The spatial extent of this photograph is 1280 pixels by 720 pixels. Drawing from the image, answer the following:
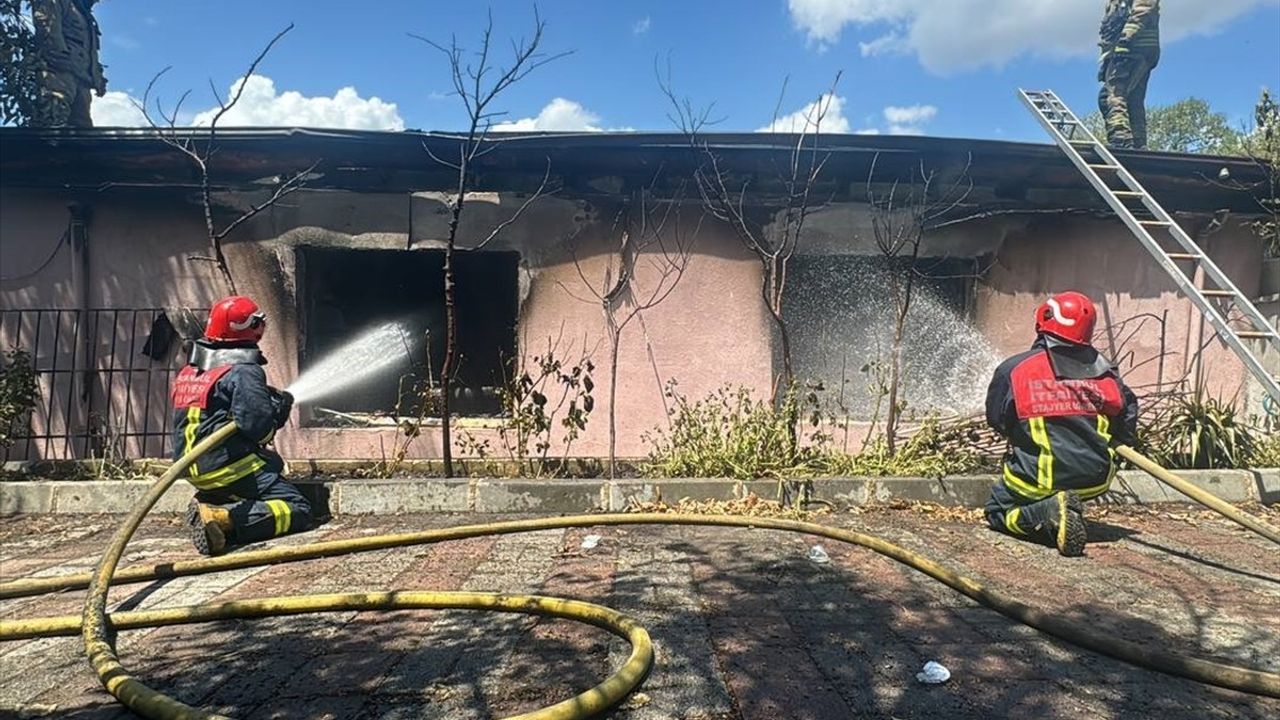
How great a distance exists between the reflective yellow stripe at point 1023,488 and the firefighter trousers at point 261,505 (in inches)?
→ 183

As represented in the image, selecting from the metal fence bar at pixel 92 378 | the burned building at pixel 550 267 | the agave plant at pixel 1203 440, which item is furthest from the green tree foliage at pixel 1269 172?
the metal fence bar at pixel 92 378

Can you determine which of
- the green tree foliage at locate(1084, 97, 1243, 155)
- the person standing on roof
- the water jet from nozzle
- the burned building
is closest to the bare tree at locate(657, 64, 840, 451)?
the burned building

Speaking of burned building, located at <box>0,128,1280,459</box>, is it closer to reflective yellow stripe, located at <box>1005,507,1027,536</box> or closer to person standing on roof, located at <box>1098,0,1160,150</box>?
reflective yellow stripe, located at <box>1005,507,1027,536</box>

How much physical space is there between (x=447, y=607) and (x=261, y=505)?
2.11m

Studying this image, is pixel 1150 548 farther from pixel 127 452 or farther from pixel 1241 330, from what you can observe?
pixel 127 452

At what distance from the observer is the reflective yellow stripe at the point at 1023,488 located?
4.27 metres

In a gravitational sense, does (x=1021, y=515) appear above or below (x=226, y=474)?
below

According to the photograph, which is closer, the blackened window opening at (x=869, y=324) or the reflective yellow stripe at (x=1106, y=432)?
the reflective yellow stripe at (x=1106, y=432)

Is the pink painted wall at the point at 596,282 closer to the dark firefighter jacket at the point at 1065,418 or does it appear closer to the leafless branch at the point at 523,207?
the leafless branch at the point at 523,207

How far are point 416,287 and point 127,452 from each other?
2.89 m

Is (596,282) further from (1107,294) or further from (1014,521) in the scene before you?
(1107,294)

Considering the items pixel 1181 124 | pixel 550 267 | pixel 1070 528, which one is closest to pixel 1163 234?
pixel 1070 528

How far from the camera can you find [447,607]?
3100 millimetres

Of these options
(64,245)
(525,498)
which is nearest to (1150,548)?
(525,498)
